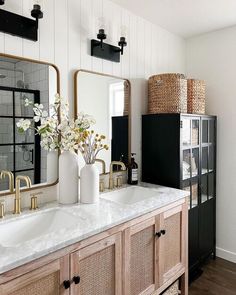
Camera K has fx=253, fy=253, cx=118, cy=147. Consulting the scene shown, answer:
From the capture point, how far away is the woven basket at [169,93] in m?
2.38

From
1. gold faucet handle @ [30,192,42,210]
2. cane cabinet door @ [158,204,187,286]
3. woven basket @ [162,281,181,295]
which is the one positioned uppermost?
gold faucet handle @ [30,192,42,210]

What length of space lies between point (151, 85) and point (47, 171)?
1.36m

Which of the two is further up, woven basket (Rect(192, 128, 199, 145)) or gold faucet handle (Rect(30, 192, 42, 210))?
woven basket (Rect(192, 128, 199, 145))

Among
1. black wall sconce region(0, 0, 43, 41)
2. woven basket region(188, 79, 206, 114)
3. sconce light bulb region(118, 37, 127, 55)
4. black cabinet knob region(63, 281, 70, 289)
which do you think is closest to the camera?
black cabinet knob region(63, 281, 70, 289)

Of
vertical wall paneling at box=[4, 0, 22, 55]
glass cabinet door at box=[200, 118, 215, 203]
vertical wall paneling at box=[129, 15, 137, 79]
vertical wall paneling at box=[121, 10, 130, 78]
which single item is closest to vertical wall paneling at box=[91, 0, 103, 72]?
vertical wall paneling at box=[121, 10, 130, 78]

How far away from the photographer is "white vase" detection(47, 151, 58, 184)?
183 cm

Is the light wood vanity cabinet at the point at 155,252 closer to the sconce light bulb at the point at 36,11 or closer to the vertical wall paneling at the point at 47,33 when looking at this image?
the vertical wall paneling at the point at 47,33

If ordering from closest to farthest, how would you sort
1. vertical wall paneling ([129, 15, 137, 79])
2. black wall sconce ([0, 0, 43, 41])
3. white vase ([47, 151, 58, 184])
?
black wall sconce ([0, 0, 43, 41]) → white vase ([47, 151, 58, 184]) → vertical wall paneling ([129, 15, 137, 79])

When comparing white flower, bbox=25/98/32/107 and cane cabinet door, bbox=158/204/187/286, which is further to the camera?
cane cabinet door, bbox=158/204/187/286

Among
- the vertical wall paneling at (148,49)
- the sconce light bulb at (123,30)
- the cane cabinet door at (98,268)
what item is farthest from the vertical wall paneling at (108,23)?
the cane cabinet door at (98,268)

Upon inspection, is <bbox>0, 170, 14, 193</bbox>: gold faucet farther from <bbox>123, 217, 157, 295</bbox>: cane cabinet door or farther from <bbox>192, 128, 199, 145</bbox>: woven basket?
<bbox>192, 128, 199, 145</bbox>: woven basket

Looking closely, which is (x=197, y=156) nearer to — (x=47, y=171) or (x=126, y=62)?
(x=126, y=62)

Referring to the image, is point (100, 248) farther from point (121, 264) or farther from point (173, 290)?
point (173, 290)

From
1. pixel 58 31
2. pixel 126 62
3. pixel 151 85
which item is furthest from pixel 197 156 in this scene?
pixel 58 31
